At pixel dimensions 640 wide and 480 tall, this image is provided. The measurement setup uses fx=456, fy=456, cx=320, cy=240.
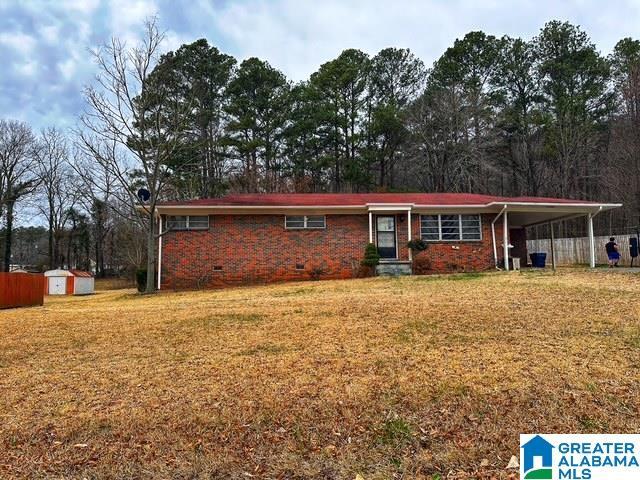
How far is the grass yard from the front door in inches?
371

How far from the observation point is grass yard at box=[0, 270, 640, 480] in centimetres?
344

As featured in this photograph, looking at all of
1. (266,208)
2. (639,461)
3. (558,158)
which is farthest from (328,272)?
(558,158)

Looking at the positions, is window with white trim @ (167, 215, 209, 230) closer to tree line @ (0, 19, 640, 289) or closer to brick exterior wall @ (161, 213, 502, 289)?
brick exterior wall @ (161, 213, 502, 289)

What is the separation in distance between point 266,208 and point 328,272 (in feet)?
10.5

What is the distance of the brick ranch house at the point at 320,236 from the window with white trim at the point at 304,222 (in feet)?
0.12

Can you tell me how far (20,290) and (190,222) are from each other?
18.3 ft

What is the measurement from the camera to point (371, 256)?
52.5ft

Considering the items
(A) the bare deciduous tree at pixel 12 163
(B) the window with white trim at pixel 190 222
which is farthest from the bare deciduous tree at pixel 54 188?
(B) the window with white trim at pixel 190 222

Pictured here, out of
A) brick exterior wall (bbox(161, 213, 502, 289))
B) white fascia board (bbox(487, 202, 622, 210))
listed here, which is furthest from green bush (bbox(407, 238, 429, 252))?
white fascia board (bbox(487, 202, 622, 210))

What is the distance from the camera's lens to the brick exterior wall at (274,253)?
16.3 m

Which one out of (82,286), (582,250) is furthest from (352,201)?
(82,286)

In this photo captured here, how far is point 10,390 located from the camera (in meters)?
4.68

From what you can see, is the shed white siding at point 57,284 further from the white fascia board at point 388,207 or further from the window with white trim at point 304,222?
the white fascia board at point 388,207

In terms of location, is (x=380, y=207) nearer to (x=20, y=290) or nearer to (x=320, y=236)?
(x=320, y=236)
